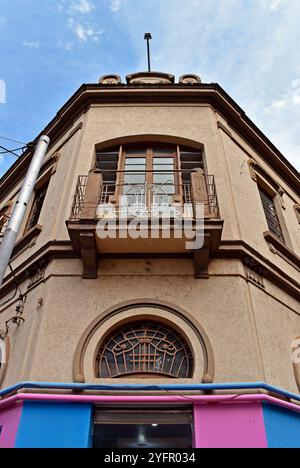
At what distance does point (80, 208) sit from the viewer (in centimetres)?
605

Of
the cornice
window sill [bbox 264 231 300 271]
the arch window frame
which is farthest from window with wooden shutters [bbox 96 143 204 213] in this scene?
the arch window frame

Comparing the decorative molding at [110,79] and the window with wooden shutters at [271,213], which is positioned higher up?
the decorative molding at [110,79]

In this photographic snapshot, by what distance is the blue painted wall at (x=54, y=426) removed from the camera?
4.25m

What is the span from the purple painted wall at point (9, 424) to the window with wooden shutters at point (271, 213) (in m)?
6.26

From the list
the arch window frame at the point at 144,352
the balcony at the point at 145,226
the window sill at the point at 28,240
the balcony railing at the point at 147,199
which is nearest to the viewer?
the arch window frame at the point at 144,352

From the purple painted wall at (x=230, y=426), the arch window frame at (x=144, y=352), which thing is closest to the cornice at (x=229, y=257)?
the arch window frame at (x=144, y=352)

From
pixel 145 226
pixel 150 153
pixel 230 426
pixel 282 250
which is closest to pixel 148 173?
pixel 150 153

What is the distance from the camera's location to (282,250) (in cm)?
744

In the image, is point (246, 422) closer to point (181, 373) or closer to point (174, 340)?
point (181, 373)

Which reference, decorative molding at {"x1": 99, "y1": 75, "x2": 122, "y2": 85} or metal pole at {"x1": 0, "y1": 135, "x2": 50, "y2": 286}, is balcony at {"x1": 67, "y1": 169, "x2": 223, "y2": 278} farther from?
decorative molding at {"x1": 99, "y1": 75, "x2": 122, "y2": 85}

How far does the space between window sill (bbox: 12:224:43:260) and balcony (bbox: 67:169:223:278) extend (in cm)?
128

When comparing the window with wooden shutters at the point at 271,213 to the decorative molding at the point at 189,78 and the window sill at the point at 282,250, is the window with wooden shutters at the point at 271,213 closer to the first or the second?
the window sill at the point at 282,250

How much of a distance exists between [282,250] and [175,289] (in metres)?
2.96

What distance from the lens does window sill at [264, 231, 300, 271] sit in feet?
23.5
